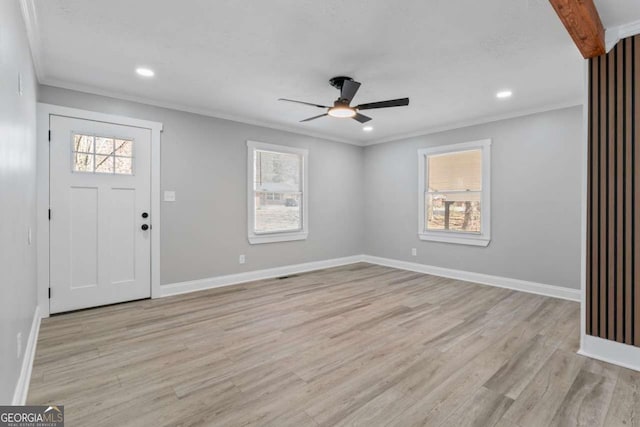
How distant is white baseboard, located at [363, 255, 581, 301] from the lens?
13.7 feet

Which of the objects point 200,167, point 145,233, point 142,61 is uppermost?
point 142,61

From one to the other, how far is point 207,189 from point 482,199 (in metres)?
4.30

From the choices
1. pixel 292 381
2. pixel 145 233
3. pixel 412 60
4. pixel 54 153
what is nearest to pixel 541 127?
pixel 412 60

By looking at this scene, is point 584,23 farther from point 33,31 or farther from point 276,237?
point 276,237

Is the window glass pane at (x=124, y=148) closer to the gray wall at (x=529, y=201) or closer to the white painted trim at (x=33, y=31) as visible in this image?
the white painted trim at (x=33, y=31)

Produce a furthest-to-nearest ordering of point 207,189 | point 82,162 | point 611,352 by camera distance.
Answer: point 207,189, point 82,162, point 611,352

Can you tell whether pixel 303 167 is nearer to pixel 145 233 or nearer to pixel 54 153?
pixel 145 233

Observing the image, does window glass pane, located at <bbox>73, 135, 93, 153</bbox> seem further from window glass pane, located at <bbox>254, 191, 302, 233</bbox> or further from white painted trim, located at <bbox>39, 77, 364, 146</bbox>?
window glass pane, located at <bbox>254, 191, 302, 233</bbox>

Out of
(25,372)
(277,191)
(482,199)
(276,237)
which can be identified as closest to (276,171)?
(277,191)

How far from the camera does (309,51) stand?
9.26 ft

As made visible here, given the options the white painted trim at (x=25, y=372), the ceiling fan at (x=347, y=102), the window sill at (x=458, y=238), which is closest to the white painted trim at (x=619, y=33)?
the ceiling fan at (x=347, y=102)

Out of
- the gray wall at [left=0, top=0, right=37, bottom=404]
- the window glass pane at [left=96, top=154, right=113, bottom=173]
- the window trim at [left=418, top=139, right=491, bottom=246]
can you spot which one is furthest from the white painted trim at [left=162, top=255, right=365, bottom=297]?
the gray wall at [left=0, top=0, right=37, bottom=404]

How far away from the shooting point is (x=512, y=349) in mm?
2705

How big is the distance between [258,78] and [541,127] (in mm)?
3939
